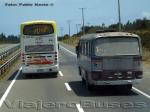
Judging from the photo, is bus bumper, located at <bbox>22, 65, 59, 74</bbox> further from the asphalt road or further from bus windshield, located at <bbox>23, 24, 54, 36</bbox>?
the asphalt road

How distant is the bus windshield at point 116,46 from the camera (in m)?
18.2

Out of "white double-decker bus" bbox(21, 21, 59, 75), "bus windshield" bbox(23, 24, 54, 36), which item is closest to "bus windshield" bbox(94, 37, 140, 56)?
"white double-decker bus" bbox(21, 21, 59, 75)

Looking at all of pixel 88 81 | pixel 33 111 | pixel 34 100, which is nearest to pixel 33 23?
pixel 88 81

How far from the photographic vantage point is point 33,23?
27.5m

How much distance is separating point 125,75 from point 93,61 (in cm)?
138

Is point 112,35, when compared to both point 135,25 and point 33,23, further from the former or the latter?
point 135,25

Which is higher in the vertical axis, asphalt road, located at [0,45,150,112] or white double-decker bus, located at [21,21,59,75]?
white double-decker bus, located at [21,21,59,75]

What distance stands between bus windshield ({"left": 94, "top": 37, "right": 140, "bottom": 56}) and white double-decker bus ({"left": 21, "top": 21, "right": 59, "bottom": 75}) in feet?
29.9

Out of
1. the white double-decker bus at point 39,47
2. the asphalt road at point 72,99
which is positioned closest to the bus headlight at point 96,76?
the asphalt road at point 72,99

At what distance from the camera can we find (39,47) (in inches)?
1073

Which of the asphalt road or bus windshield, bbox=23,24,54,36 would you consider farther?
bus windshield, bbox=23,24,54,36

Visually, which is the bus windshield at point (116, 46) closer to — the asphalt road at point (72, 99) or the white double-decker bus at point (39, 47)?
the asphalt road at point (72, 99)

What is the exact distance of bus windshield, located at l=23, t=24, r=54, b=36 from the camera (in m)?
27.3

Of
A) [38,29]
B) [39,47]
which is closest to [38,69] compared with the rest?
[39,47]
